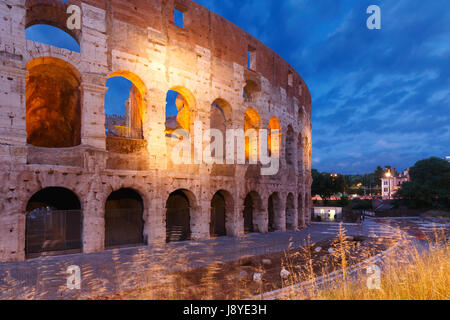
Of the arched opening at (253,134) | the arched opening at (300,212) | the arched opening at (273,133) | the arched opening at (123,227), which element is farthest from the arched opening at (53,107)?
the arched opening at (300,212)

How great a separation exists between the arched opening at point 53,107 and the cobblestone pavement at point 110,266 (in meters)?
8.05

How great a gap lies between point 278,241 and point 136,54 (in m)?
12.3

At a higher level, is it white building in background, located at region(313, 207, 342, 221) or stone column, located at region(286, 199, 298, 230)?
stone column, located at region(286, 199, 298, 230)

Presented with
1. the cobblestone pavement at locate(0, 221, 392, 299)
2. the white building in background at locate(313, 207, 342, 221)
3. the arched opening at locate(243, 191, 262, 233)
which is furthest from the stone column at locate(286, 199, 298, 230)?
the white building in background at locate(313, 207, 342, 221)

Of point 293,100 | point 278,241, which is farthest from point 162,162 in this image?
point 293,100

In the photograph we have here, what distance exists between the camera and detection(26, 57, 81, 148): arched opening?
15.8 m

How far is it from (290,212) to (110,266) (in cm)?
1623

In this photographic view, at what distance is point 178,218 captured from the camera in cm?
1712

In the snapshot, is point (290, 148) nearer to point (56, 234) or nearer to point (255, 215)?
point (255, 215)

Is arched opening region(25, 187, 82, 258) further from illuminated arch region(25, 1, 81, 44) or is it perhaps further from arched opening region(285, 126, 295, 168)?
arched opening region(285, 126, 295, 168)

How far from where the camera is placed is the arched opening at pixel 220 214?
55.3ft

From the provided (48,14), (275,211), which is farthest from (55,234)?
(275,211)

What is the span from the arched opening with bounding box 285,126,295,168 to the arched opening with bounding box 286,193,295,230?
2.79 metres

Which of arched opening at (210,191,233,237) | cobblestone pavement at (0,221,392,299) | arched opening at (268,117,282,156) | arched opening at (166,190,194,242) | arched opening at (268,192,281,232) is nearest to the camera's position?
cobblestone pavement at (0,221,392,299)
